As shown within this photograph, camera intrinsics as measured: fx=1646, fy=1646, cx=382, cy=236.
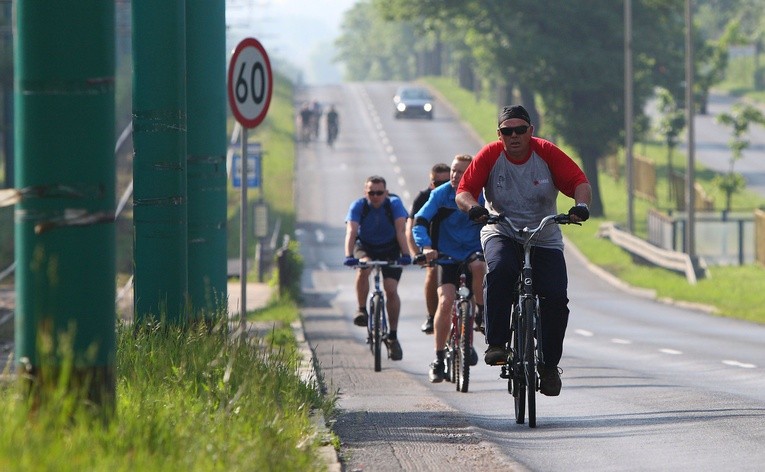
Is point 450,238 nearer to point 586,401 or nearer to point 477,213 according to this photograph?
point 586,401

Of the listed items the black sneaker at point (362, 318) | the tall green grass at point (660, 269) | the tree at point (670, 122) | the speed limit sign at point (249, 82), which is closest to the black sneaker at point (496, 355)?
the speed limit sign at point (249, 82)

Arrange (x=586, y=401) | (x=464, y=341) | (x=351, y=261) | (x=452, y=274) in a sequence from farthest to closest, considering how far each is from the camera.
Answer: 1. (x=351, y=261)
2. (x=452, y=274)
3. (x=464, y=341)
4. (x=586, y=401)

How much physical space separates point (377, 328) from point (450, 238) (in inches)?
100

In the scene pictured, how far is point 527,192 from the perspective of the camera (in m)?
9.59

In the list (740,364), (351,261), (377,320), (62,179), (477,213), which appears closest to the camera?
(62,179)

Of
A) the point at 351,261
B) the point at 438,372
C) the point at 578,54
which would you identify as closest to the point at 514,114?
the point at 438,372

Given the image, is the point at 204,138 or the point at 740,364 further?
the point at 740,364

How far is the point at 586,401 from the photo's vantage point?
1148 cm

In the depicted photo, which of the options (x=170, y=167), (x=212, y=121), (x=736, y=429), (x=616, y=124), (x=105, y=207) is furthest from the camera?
(x=616, y=124)

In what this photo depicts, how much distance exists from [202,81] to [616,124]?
41.9 m

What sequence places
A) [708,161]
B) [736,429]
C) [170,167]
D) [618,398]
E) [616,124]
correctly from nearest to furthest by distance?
[736,429] < [170,167] < [618,398] < [616,124] < [708,161]

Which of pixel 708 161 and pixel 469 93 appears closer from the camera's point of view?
pixel 708 161

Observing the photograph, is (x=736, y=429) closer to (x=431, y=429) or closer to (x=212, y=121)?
(x=431, y=429)

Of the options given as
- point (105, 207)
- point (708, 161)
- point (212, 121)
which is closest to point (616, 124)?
point (708, 161)
